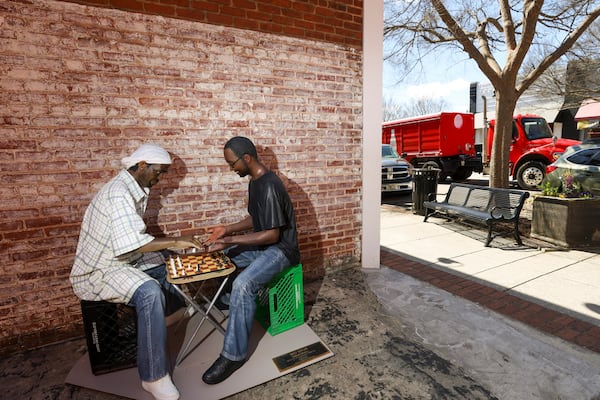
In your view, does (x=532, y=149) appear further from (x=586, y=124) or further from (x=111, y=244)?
(x=111, y=244)

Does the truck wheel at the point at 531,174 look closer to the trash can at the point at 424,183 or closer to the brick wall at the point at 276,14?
the trash can at the point at 424,183

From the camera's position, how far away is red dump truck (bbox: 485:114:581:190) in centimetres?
1049

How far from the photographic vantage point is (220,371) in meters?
2.29

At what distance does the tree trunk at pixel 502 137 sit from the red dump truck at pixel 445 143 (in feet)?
14.2

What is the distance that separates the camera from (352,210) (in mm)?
4301

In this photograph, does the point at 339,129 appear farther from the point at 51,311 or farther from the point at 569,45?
the point at 569,45

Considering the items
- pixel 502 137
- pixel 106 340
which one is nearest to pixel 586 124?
pixel 502 137

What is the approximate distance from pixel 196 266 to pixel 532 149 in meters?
12.3

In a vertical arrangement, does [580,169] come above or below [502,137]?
below

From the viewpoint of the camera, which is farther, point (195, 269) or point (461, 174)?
point (461, 174)

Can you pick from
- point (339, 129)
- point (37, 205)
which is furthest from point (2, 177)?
point (339, 129)

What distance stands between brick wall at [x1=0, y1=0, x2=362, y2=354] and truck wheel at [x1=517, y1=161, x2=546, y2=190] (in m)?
10.1

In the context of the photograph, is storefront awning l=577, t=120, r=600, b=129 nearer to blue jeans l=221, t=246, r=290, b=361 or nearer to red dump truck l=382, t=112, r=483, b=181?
red dump truck l=382, t=112, r=483, b=181

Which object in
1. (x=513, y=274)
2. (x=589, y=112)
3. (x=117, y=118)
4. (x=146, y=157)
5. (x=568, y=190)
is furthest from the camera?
(x=589, y=112)
